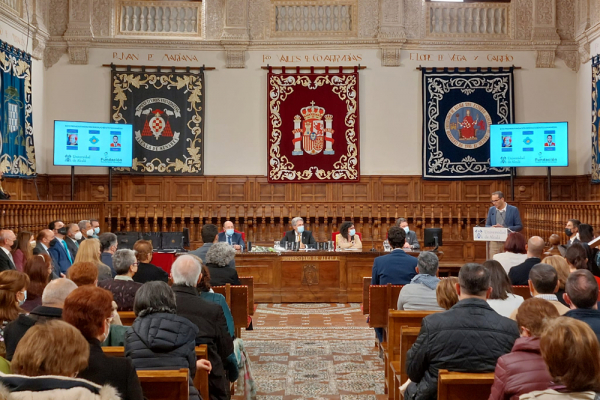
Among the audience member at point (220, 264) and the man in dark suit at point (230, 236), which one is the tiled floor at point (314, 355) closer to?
the audience member at point (220, 264)

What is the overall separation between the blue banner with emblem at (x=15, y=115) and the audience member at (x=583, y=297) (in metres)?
9.01

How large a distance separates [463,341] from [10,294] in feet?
7.66

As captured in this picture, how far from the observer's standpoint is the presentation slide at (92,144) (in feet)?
36.5

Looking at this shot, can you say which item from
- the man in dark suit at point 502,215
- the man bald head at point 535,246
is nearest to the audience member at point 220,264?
the man bald head at point 535,246

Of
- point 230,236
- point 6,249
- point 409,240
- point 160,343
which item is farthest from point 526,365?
point 230,236

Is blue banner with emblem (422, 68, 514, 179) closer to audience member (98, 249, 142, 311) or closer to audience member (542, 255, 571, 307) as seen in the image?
audience member (542, 255, 571, 307)

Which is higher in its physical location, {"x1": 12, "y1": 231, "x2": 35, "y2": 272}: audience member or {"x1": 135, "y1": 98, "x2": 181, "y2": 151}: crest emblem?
{"x1": 135, "y1": 98, "x2": 181, "y2": 151}: crest emblem

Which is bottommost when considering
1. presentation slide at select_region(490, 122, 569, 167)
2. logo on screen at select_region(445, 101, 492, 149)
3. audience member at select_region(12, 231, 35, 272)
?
audience member at select_region(12, 231, 35, 272)

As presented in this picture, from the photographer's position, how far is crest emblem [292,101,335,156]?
12336 mm

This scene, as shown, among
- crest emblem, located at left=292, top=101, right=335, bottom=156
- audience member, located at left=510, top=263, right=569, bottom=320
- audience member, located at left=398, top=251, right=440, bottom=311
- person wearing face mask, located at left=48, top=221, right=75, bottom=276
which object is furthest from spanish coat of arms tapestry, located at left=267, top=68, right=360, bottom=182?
audience member, located at left=510, top=263, right=569, bottom=320

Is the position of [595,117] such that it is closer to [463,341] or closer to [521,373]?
[463,341]

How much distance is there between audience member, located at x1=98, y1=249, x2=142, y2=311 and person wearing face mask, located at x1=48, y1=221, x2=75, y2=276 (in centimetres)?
282

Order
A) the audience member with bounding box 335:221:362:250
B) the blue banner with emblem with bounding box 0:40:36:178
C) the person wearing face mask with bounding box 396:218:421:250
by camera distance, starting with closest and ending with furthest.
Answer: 1. the person wearing face mask with bounding box 396:218:421:250
2. the audience member with bounding box 335:221:362:250
3. the blue banner with emblem with bounding box 0:40:36:178

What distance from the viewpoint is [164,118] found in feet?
40.1
